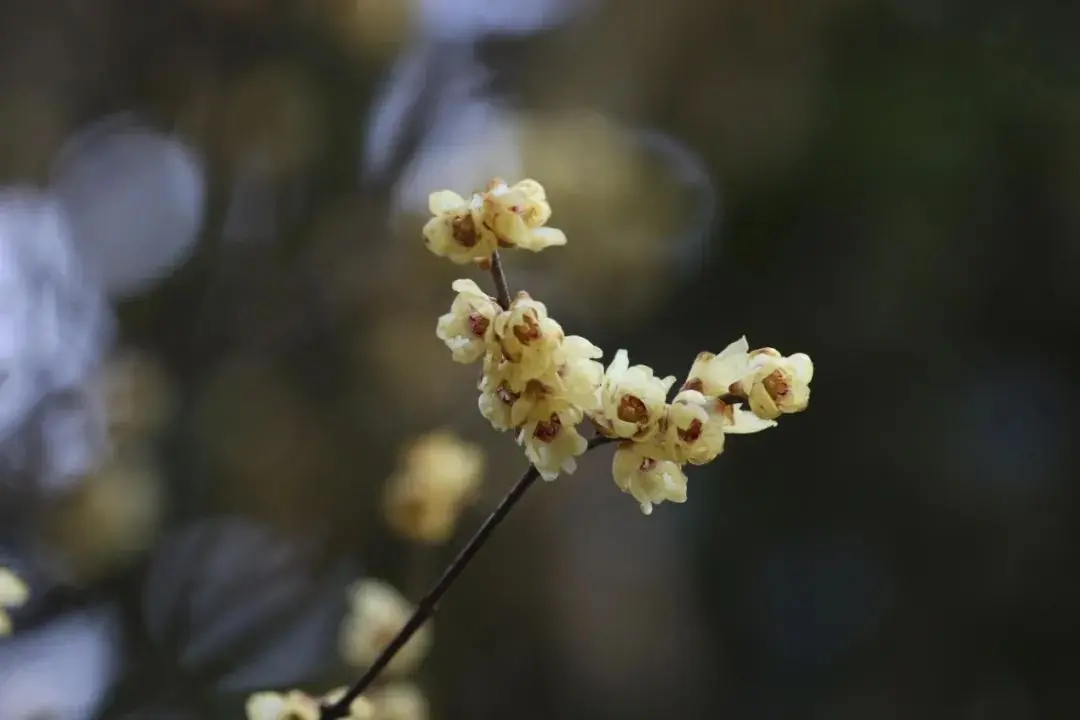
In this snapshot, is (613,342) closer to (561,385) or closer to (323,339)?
(323,339)

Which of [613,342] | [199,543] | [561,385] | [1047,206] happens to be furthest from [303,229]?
[1047,206]

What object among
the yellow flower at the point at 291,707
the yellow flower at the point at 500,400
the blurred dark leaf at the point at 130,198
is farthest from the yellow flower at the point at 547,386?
the blurred dark leaf at the point at 130,198

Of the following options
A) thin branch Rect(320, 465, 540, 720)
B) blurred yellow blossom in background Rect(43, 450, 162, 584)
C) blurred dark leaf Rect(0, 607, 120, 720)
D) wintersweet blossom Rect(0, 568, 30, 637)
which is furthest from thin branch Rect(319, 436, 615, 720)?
blurred yellow blossom in background Rect(43, 450, 162, 584)

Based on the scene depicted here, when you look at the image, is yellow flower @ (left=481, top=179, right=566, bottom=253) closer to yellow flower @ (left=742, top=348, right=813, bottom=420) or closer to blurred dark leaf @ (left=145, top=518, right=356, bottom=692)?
yellow flower @ (left=742, top=348, right=813, bottom=420)

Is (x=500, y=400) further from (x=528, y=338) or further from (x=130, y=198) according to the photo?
(x=130, y=198)

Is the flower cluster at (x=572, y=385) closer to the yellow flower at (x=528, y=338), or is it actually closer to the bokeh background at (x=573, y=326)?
the yellow flower at (x=528, y=338)

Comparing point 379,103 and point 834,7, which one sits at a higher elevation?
point 834,7
